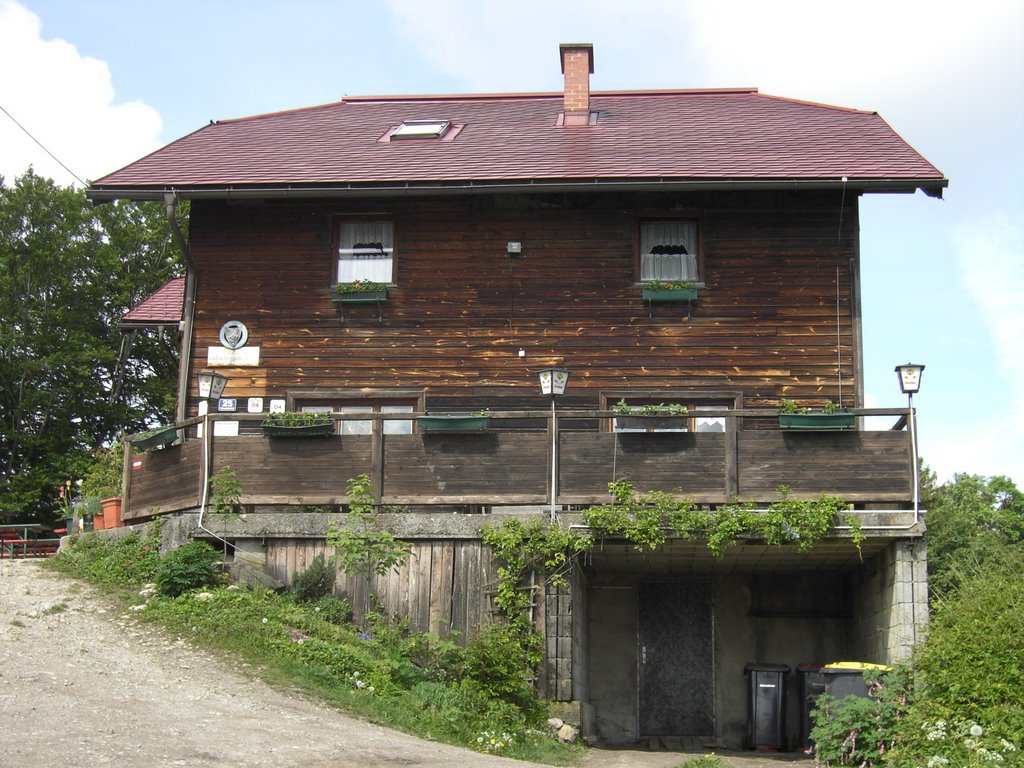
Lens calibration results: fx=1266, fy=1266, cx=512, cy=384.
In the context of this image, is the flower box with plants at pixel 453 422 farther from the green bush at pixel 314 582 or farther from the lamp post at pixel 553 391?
the green bush at pixel 314 582

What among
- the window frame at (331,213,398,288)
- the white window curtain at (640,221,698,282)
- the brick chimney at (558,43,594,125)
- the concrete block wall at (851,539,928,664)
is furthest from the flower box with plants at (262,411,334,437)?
the brick chimney at (558,43,594,125)

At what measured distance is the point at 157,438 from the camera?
15.9 metres

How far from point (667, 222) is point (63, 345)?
22809mm

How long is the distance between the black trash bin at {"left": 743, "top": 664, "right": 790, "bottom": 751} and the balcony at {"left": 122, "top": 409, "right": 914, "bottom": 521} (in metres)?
2.49

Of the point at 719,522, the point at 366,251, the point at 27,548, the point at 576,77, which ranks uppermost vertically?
the point at 576,77

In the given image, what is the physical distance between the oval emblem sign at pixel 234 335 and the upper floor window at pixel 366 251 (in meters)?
1.54

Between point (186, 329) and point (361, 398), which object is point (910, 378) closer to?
point (361, 398)

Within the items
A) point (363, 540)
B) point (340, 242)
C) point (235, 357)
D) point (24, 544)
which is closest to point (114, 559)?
point (363, 540)

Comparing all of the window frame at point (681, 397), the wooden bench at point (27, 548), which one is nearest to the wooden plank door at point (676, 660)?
the window frame at point (681, 397)

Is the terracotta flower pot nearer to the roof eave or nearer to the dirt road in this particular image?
the dirt road

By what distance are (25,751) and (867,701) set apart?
8.25m

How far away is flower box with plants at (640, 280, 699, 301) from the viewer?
17625 millimetres

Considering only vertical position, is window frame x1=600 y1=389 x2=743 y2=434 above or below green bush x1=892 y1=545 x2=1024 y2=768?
above

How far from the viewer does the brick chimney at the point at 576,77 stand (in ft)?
69.9
